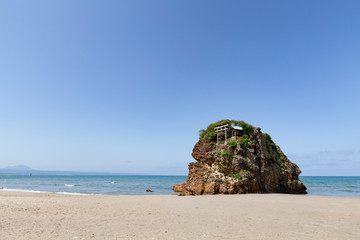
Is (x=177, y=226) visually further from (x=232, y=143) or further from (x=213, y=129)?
(x=213, y=129)

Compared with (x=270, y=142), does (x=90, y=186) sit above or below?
below

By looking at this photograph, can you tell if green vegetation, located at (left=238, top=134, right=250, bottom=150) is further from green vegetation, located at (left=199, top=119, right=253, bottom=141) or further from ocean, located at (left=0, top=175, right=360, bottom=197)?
ocean, located at (left=0, top=175, right=360, bottom=197)

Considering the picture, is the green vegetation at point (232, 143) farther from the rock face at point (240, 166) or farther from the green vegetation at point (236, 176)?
the green vegetation at point (236, 176)

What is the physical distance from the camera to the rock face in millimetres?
24109

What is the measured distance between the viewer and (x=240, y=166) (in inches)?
976

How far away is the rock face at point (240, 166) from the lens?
79.1 feet

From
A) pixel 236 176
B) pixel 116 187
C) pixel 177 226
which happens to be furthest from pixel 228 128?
Answer: pixel 116 187

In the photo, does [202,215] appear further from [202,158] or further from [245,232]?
[202,158]

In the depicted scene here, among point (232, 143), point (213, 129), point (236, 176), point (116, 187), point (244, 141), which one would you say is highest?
point (213, 129)

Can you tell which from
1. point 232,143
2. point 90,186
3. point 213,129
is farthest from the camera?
point 90,186

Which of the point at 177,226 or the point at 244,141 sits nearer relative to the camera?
the point at 177,226

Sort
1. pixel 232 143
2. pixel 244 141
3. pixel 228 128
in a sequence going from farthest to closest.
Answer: pixel 228 128 < pixel 244 141 < pixel 232 143

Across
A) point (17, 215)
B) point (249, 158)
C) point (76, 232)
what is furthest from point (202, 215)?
point (249, 158)

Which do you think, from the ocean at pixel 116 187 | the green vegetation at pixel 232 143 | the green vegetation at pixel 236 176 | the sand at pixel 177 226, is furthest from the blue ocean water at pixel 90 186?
the sand at pixel 177 226
